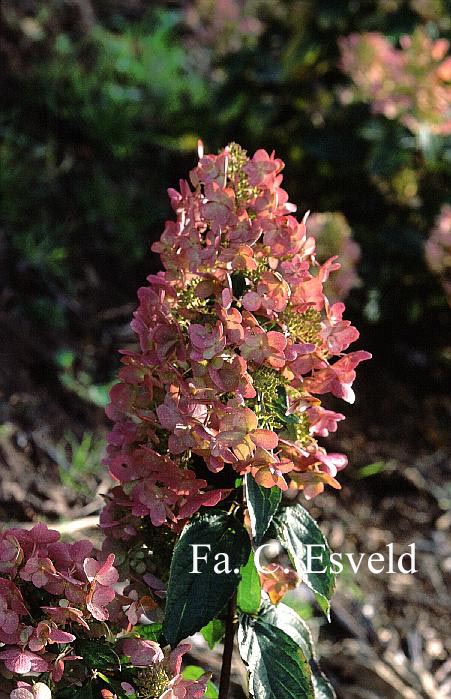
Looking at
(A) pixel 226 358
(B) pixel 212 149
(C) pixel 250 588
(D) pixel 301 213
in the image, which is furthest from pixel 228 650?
(B) pixel 212 149

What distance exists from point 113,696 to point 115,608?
97 millimetres

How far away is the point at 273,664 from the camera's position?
108 cm

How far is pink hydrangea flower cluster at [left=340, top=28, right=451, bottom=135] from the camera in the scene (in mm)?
2588

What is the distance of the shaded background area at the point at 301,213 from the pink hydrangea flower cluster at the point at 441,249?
2cm

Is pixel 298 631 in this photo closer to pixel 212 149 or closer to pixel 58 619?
pixel 58 619

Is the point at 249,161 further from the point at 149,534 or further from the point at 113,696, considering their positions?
the point at 113,696

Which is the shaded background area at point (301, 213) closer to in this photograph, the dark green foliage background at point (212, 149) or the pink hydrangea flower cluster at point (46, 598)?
the dark green foliage background at point (212, 149)

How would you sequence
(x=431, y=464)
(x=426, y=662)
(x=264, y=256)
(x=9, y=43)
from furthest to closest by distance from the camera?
1. (x=9, y=43)
2. (x=431, y=464)
3. (x=426, y=662)
4. (x=264, y=256)

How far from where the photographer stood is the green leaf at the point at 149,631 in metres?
1.11

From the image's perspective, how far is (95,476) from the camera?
2.15 meters

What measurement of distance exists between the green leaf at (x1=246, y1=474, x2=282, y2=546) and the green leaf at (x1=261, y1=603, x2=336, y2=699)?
0.21 meters

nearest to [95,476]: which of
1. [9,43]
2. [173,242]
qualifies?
[173,242]

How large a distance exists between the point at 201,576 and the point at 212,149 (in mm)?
2283

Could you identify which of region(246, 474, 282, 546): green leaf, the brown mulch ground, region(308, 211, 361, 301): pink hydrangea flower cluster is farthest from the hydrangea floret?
region(308, 211, 361, 301): pink hydrangea flower cluster
